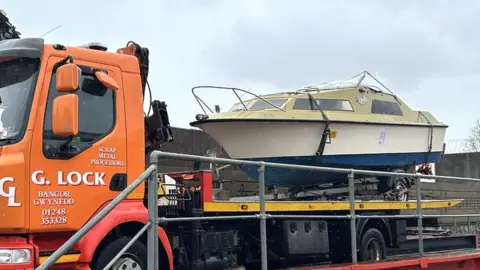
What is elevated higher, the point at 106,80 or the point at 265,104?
the point at 265,104

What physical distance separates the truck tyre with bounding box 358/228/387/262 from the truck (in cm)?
128

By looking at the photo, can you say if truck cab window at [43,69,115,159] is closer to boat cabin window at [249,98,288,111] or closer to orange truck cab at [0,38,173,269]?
orange truck cab at [0,38,173,269]

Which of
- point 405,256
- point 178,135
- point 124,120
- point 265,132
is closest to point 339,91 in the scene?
point 265,132

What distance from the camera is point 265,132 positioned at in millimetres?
8898

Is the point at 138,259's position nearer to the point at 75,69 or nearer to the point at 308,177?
the point at 75,69

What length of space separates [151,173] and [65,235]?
1.11 meters

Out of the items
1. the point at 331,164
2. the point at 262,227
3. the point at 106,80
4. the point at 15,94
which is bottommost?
the point at 262,227

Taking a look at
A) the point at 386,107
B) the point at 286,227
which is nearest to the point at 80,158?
the point at 286,227

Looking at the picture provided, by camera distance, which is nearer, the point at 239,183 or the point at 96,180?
the point at 96,180

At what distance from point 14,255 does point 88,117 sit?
1303 mm

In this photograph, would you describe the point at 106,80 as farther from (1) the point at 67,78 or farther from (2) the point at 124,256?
(2) the point at 124,256

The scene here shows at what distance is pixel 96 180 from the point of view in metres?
4.98

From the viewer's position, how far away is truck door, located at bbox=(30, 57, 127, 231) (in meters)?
4.64

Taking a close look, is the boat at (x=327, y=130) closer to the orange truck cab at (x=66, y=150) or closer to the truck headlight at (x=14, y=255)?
the orange truck cab at (x=66, y=150)
